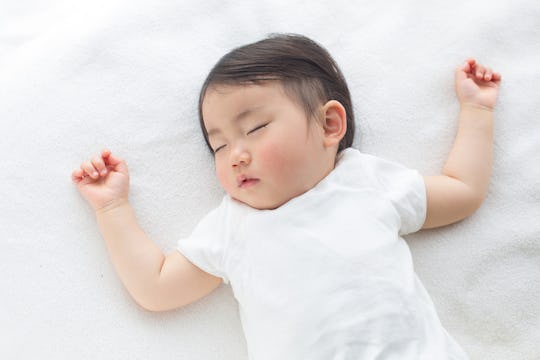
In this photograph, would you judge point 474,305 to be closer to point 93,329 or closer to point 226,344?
point 226,344

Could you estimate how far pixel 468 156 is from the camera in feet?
4.31

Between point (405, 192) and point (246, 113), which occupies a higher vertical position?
point (246, 113)

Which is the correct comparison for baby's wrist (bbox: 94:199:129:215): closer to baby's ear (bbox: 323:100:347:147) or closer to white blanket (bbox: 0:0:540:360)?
white blanket (bbox: 0:0:540:360)

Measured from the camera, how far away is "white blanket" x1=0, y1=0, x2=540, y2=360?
1245mm

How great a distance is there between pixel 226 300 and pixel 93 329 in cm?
27

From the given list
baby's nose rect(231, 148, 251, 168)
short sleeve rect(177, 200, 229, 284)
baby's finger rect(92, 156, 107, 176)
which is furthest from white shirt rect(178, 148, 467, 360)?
baby's finger rect(92, 156, 107, 176)

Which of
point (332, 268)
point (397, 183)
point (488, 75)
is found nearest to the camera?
point (332, 268)

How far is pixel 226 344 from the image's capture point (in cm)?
126

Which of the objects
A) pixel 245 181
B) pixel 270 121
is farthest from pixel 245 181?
pixel 270 121

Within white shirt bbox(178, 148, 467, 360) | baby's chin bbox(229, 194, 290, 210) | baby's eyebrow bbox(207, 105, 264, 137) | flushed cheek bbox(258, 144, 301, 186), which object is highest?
baby's eyebrow bbox(207, 105, 264, 137)

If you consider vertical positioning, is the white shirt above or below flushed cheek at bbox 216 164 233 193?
below

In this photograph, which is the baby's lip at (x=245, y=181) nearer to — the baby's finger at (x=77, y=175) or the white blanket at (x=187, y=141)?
the white blanket at (x=187, y=141)

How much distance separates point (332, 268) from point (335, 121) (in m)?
0.30

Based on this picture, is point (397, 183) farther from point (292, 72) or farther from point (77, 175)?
point (77, 175)
